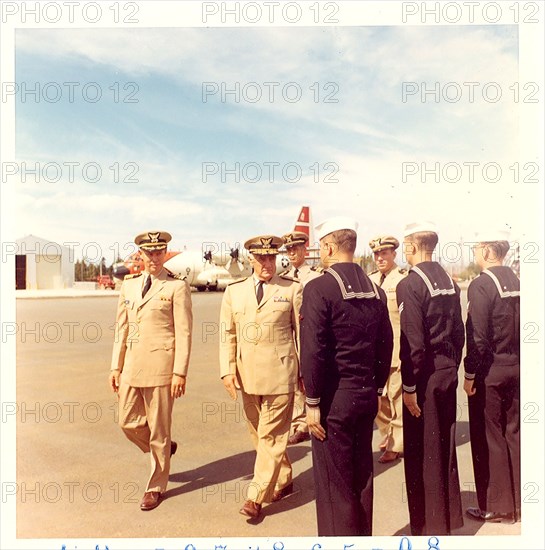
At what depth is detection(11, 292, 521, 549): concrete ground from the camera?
3275 millimetres

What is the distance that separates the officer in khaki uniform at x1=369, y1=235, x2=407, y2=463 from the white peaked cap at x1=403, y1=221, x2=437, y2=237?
616 mm

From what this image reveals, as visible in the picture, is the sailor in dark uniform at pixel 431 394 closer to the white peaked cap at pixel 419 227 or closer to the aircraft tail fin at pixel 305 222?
the white peaked cap at pixel 419 227

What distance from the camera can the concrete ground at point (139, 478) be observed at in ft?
10.7

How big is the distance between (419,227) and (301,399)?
2.30 m

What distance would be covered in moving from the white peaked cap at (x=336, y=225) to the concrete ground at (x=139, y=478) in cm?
188

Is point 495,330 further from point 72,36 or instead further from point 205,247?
point 72,36

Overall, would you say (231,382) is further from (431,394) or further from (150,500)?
(431,394)

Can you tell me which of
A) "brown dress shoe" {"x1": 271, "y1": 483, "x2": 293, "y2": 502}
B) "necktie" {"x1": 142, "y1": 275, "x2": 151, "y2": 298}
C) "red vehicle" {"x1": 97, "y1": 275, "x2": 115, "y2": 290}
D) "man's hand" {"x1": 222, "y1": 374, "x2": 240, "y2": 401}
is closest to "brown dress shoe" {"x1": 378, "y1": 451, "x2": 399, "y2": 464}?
"brown dress shoe" {"x1": 271, "y1": 483, "x2": 293, "y2": 502}

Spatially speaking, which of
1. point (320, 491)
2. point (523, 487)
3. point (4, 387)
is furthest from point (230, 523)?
point (523, 487)

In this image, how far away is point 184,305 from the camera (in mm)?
3574

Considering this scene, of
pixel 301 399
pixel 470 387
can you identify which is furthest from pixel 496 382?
pixel 301 399

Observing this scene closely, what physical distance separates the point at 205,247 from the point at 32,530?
2.25 meters

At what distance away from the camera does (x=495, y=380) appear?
3373mm

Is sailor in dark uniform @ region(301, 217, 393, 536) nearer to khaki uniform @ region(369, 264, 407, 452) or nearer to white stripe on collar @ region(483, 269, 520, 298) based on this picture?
white stripe on collar @ region(483, 269, 520, 298)
